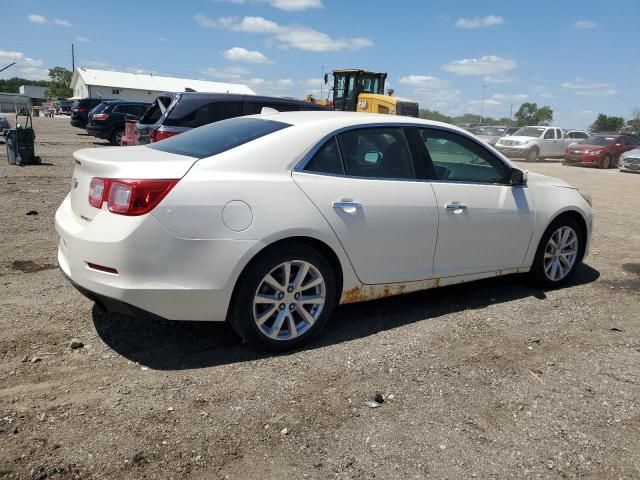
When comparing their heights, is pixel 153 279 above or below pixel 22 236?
above

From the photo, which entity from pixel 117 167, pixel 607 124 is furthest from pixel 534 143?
pixel 607 124

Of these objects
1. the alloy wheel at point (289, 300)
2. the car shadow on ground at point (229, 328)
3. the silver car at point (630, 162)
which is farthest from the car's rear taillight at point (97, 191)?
the silver car at point (630, 162)

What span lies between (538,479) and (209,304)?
2011 mm

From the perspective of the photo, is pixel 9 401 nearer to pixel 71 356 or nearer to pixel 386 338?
pixel 71 356

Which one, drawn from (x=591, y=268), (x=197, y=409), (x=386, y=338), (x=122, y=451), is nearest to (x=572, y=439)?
(x=386, y=338)

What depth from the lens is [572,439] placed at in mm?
2918

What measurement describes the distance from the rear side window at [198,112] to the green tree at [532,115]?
76.6 m

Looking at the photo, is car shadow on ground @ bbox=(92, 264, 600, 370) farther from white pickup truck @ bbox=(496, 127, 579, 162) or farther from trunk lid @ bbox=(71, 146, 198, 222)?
white pickup truck @ bbox=(496, 127, 579, 162)

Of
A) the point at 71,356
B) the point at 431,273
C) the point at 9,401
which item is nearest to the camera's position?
the point at 9,401

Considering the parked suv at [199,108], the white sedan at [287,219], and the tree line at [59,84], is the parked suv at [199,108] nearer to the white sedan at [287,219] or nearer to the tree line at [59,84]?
the white sedan at [287,219]

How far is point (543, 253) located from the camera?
5168mm

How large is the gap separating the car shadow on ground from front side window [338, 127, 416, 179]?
1.16 metres

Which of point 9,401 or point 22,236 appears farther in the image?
point 22,236

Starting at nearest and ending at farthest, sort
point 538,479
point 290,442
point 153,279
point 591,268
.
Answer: point 538,479
point 290,442
point 153,279
point 591,268
